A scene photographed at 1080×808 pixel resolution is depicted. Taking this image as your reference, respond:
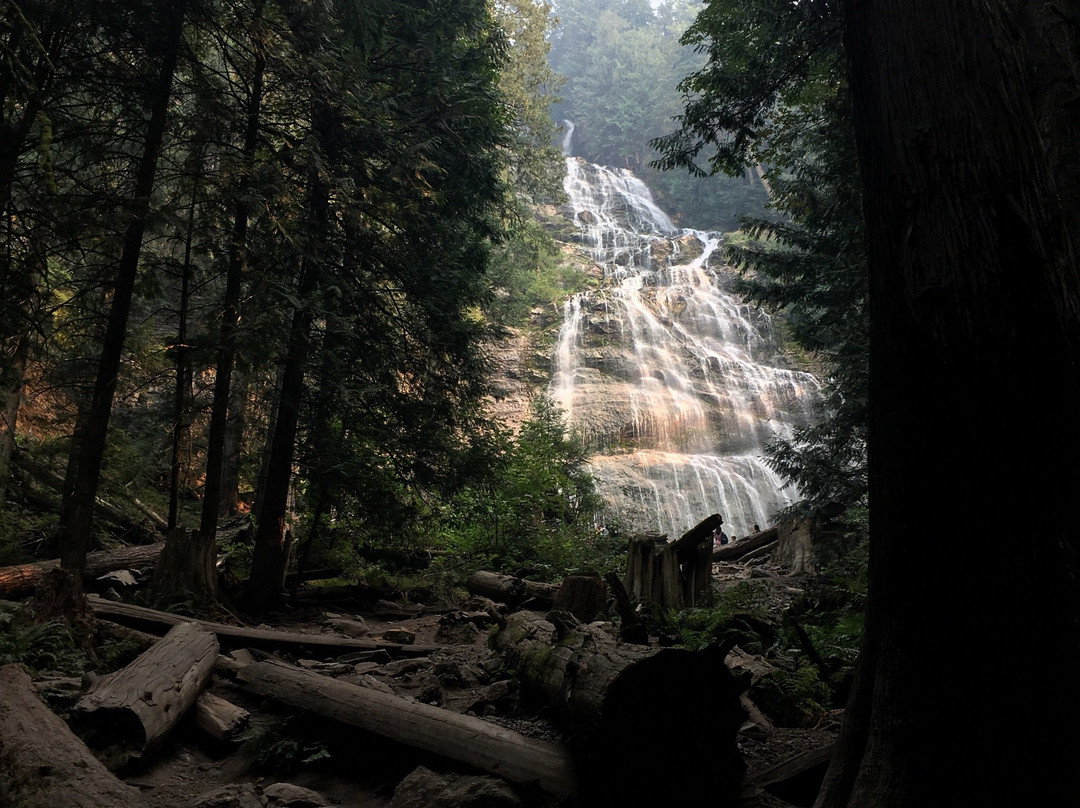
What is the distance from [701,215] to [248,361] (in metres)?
46.5

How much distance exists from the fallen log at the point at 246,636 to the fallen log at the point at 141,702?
1.00 m

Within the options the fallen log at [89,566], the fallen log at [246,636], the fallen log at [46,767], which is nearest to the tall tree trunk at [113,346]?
the fallen log at [89,566]

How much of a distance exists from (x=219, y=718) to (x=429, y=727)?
154cm

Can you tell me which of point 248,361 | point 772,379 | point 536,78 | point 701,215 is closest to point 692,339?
point 772,379

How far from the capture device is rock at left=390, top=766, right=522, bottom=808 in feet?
9.91

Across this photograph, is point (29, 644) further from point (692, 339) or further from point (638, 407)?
point (692, 339)

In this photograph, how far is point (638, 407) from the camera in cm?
2864

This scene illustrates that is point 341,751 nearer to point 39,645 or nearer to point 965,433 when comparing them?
point 39,645

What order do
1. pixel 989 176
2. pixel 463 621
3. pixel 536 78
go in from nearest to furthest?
1. pixel 989 176
2. pixel 463 621
3. pixel 536 78

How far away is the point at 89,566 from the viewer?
7.67 metres

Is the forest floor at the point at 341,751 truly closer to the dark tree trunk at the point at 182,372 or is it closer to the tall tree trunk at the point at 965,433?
the tall tree trunk at the point at 965,433

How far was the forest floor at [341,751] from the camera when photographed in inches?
133

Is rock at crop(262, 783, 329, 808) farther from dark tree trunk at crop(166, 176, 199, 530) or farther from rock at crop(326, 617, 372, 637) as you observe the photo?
dark tree trunk at crop(166, 176, 199, 530)

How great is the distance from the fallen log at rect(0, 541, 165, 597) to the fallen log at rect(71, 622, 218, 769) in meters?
2.11
